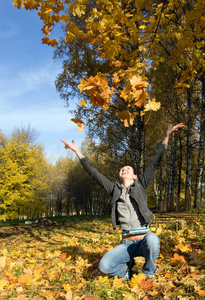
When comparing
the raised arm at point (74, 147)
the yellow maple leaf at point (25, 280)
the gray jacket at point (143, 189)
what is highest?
the raised arm at point (74, 147)

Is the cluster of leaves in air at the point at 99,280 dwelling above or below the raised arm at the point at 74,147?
below

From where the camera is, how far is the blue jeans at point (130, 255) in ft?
7.91

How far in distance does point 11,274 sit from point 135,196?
1.97 m

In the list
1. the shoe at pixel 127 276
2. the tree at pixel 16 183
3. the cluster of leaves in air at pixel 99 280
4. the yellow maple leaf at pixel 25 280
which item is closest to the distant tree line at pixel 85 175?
the tree at pixel 16 183

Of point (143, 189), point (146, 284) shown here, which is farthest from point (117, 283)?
point (143, 189)

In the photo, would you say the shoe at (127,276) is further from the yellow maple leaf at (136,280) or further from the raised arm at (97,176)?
the raised arm at (97,176)

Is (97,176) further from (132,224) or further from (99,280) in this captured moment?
(99,280)

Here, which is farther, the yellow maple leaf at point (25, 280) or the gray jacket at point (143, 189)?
the yellow maple leaf at point (25, 280)

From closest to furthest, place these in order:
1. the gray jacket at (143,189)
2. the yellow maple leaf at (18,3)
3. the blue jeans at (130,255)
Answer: the blue jeans at (130,255)
the gray jacket at (143,189)
the yellow maple leaf at (18,3)

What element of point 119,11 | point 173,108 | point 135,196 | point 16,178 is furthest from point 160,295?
point 16,178

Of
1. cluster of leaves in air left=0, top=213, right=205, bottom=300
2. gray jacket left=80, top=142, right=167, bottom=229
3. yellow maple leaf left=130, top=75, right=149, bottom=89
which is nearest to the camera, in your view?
cluster of leaves in air left=0, top=213, right=205, bottom=300

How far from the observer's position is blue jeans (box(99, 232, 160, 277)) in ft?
7.91

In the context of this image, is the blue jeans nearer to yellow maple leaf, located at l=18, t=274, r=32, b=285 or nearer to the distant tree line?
yellow maple leaf, located at l=18, t=274, r=32, b=285

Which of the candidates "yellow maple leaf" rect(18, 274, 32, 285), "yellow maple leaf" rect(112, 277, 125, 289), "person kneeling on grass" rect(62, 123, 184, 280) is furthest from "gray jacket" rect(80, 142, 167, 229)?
"yellow maple leaf" rect(18, 274, 32, 285)
